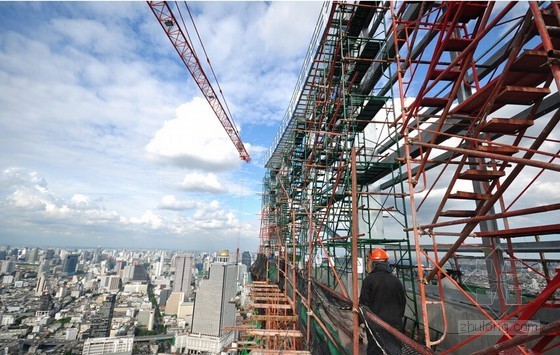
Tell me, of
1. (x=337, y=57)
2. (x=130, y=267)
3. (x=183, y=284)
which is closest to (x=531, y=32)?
(x=337, y=57)

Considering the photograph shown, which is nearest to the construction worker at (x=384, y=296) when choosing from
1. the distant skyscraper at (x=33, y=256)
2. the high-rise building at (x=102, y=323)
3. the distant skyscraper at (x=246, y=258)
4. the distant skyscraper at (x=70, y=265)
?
the high-rise building at (x=102, y=323)

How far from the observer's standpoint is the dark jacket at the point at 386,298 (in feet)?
13.2

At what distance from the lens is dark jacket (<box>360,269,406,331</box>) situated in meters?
4.01

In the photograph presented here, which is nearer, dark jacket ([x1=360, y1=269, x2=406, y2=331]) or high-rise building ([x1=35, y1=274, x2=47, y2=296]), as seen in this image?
dark jacket ([x1=360, y1=269, x2=406, y2=331])

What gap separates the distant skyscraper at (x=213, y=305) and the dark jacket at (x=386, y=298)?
5963 centimetres

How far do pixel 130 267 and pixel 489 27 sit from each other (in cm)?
13344

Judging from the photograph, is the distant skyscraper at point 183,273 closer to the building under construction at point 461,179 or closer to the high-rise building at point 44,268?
the high-rise building at point 44,268

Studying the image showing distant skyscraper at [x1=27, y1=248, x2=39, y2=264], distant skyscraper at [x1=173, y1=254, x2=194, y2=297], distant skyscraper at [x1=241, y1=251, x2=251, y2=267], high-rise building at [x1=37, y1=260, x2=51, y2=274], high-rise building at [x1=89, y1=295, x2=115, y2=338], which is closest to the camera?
high-rise building at [x1=89, y1=295, x2=115, y2=338]

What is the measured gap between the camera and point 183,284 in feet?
317

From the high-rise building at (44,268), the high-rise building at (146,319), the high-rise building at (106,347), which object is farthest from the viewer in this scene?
the high-rise building at (44,268)

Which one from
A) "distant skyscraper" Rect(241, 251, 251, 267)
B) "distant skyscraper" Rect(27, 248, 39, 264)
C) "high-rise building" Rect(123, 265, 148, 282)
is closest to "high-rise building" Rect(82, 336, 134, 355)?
"distant skyscraper" Rect(241, 251, 251, 267)

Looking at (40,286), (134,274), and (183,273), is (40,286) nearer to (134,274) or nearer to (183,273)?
(183,273)

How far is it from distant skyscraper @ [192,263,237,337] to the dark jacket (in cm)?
5963

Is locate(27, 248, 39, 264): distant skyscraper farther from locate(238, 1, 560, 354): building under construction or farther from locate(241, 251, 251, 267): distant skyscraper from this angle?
locate(238, 1, 560, 354): building under construction
